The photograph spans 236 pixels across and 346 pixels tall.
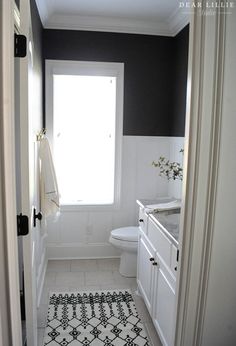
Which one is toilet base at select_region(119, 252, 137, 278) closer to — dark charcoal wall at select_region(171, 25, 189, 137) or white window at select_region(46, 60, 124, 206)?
white window at select_region(46, 60, 124, 206)

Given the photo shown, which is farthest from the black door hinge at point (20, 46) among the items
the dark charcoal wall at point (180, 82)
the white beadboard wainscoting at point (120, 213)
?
the white beadboard wainscoting at point (120, 213)

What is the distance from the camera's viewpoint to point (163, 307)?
1887 millimetres

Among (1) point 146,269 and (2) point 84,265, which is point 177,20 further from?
(2) point 84,265

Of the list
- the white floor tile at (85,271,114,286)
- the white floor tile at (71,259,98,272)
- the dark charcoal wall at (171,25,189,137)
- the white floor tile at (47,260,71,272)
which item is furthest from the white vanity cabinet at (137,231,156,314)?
the dark charcoal wall at (171,25,189,137)

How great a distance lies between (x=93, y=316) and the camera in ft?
7.72

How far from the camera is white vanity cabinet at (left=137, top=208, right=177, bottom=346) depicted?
1733mm

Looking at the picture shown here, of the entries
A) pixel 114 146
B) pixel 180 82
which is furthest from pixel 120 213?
pixel 180 82

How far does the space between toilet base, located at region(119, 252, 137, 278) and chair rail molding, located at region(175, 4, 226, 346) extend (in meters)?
1.87

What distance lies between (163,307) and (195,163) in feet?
4.10

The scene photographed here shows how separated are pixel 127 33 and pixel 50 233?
98.8 inches

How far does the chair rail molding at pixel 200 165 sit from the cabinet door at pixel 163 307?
57cm

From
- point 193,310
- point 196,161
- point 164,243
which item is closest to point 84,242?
point 164,243

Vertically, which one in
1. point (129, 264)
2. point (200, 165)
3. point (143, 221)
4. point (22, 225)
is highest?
point (200, 165)

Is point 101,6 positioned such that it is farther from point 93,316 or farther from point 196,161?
point 93,316
